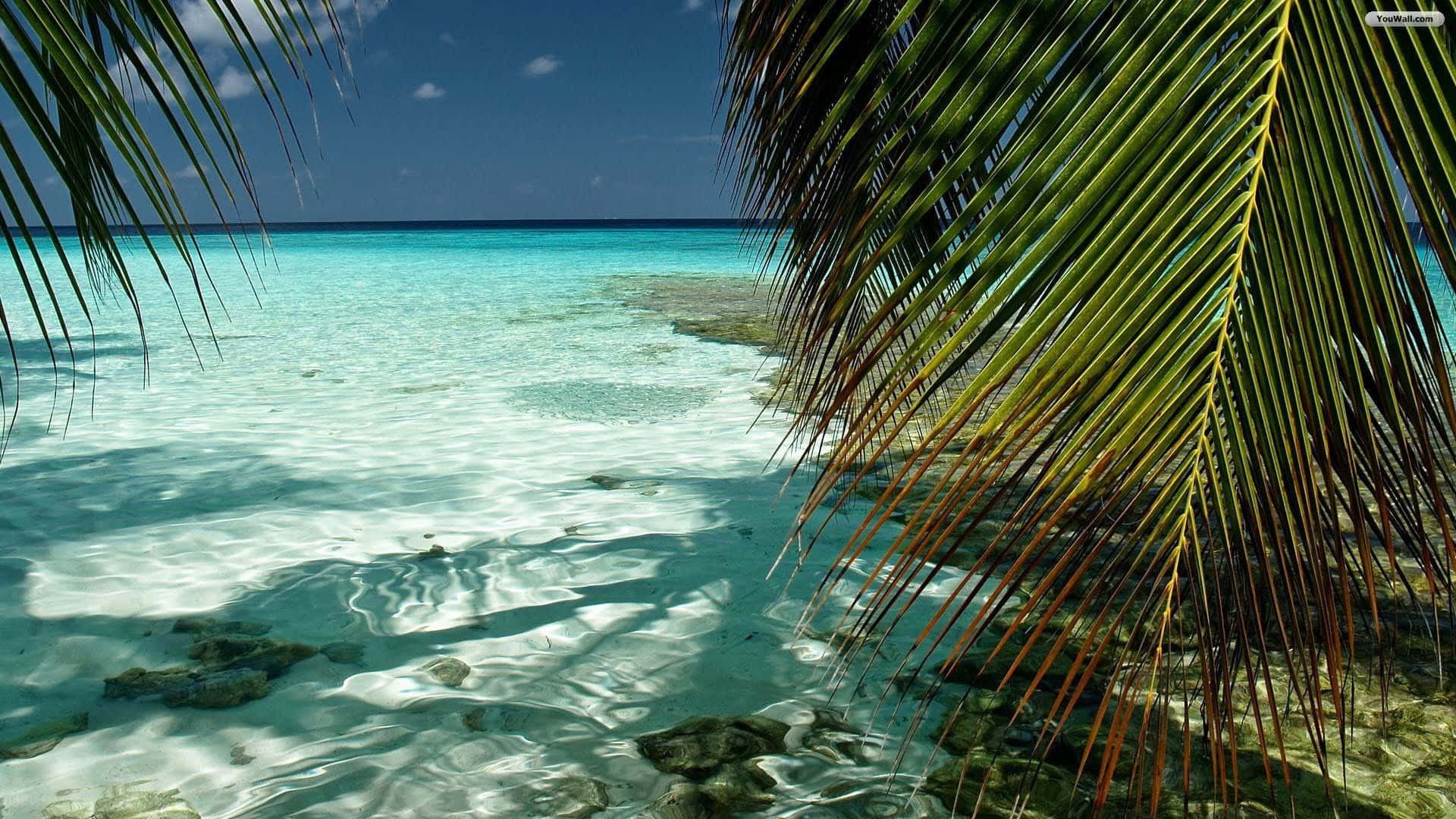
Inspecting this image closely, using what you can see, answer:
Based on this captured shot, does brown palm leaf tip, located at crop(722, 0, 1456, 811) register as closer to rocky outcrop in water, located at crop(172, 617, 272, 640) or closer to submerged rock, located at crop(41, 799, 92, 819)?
submerged rock, located at crop(41, 799, 92, 819)

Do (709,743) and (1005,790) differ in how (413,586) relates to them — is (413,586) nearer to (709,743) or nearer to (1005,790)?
(709,743)

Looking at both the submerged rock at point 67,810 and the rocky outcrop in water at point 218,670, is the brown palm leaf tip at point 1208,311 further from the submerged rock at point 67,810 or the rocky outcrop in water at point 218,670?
the rocky outcrop in water at point 218,670

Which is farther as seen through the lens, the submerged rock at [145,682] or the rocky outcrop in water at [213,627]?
the rocky outcrop in water at [213,627]

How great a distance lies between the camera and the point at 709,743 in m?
2.47

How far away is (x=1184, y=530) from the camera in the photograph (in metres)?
0.79

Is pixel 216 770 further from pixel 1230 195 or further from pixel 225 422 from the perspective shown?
pixel 225 422

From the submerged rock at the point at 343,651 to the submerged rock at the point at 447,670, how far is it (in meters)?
0.23

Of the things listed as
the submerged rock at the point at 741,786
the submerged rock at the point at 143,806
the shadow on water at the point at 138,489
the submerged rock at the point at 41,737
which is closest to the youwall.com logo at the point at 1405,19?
the submerged rock at the point at 741,786

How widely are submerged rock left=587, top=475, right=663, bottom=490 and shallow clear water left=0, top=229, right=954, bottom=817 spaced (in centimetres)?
4

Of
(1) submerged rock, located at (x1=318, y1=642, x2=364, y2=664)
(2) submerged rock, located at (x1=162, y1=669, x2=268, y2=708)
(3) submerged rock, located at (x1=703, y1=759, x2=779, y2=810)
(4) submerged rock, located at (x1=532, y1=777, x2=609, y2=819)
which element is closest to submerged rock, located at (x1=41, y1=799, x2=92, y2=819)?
(2) submerged rock, located at (x1=162, y1=669, x2=268, y2=708)

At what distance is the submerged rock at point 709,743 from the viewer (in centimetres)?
238

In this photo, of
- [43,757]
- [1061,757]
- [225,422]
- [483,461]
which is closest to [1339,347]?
[1061,757]

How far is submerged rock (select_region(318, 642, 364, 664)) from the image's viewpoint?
292 cm

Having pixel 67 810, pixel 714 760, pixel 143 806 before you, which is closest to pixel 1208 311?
pixel 714 760
